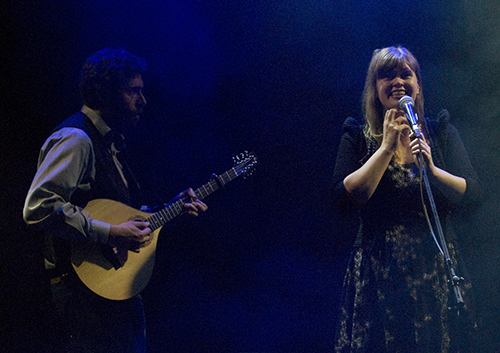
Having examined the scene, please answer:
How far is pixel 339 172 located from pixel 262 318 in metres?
1.51

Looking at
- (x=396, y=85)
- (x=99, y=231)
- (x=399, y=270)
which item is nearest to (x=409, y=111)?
(x=396, y=85)

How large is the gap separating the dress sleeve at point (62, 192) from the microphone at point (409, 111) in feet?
4.55

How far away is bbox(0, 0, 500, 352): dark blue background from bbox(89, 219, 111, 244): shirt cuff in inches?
33.0

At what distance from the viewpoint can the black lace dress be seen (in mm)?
1276

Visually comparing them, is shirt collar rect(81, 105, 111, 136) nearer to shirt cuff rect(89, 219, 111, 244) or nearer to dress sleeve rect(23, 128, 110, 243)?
dress sleeve rect(23, 128, 110, 243)

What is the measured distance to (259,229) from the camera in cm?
260

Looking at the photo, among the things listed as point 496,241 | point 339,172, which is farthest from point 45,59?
point 496,241

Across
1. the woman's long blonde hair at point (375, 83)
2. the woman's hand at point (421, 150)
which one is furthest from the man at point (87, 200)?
the woman's hand at point (421, 150)

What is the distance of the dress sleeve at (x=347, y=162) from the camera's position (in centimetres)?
143

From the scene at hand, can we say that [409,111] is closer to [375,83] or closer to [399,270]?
[375,83]

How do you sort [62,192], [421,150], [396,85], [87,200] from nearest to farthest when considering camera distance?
[421,150]
[396,85]
[62,192]
[87,200]

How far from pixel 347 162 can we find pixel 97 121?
1300mm

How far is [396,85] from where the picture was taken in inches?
58.7

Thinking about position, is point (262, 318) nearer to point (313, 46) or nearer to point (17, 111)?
point (313, 46)
